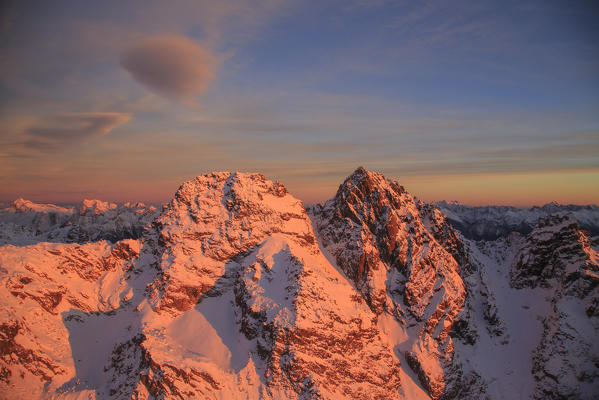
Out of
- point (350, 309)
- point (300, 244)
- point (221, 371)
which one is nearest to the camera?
point (221, 371)

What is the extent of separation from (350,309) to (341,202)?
153 ft

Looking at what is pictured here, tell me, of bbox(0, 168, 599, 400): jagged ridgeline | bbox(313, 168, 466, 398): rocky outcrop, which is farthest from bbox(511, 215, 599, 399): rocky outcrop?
bbox(313, 168, 466, 398): rocky outcrop

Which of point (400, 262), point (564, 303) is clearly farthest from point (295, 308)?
point (564, 303)

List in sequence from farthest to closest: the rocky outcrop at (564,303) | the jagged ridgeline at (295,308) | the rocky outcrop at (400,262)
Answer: the rocky outcrop at (400,262) → the rocky outcrop at (564,303) → the jagged ridgeline at (295,308)

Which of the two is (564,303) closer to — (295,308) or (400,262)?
(400,262)

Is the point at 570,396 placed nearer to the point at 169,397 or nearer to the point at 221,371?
the point at 221,371

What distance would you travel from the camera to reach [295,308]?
86375mm

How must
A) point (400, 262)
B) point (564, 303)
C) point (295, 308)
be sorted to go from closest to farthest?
point (295, 308)
point (564, 303)
point (400, 262)

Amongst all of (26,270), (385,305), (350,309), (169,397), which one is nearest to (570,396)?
(385,305)

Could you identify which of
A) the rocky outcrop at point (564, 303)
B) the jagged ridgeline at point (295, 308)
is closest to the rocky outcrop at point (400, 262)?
the jagged ridgeline at point (295, 308)

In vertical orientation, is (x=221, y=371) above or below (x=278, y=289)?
below

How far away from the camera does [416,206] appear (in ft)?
481

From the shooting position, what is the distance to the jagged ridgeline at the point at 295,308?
3265 inches

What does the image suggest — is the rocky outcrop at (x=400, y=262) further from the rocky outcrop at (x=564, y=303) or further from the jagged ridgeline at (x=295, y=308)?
the rocky outcrop at (x=564, y=303)
